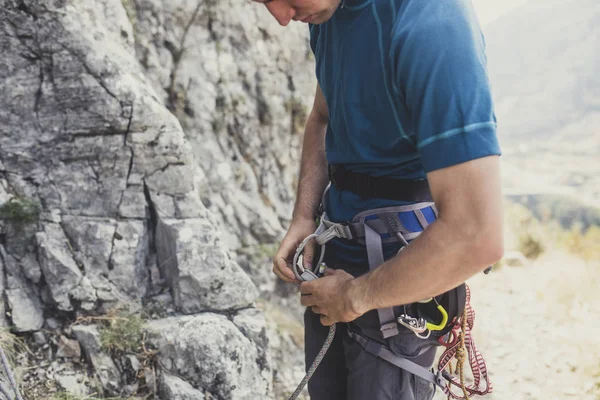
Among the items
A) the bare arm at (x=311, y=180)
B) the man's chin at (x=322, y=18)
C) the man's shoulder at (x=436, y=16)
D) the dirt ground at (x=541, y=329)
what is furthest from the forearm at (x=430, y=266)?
the dirt ground at (x=541, y=329)

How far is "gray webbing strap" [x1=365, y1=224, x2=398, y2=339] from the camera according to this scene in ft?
5.92

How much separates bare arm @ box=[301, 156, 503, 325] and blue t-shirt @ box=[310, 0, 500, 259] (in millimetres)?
60

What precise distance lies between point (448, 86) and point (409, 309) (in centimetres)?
94

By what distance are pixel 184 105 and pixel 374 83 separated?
3.96 metres

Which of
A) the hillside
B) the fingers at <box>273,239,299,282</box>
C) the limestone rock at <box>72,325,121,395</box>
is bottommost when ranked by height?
the limestone rock at <box>72,325,121,395</box>

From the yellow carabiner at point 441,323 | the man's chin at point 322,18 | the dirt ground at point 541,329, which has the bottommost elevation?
the dirt ground at point 541,329

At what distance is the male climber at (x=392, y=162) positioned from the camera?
1225 millimetres

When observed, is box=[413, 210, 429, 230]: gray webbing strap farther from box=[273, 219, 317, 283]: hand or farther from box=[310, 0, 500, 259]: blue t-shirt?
box=[273, 219, 317, 283]: hand

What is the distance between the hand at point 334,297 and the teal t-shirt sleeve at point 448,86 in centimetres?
58

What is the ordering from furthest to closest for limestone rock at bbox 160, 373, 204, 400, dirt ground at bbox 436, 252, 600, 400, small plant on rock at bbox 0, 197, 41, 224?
dirt ground at bbox 436, 252, 600, 400 → small plant on rock at bbox 0, 197, 41, 224 → limestone rock at bbox 160, 373, 204, 400

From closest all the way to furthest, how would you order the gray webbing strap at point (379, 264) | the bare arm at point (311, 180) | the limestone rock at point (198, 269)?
the gray webbing strap at point (379, 264)
the bare arm at point (311, 180)
the limestone rock at point (198, 269)

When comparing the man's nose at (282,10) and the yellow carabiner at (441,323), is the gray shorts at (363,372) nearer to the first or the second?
the yellow carabiner at (441,323)

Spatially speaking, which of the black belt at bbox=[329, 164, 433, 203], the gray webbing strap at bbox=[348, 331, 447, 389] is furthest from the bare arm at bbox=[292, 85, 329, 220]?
the gray webbing strap at bbox=[348, 331, 447, 389]

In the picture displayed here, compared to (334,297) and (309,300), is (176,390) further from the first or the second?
(334,297)
